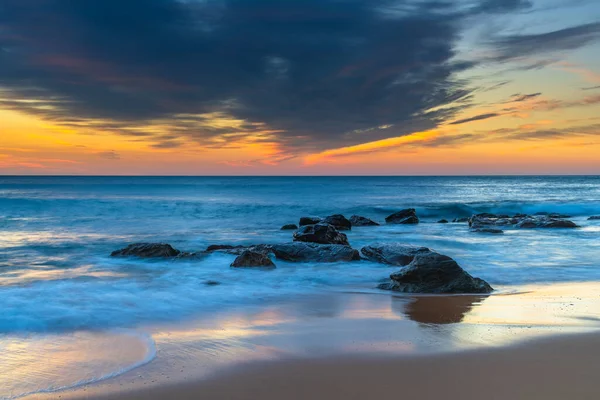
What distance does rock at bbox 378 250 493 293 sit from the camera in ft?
Result: 26.7

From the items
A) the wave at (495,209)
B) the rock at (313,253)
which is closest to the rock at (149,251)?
the rock at (313,253)

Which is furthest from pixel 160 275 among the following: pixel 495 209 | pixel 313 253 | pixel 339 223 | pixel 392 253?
Result: pixel 495 209

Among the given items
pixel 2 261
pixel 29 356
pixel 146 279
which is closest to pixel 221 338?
pixel 29 356

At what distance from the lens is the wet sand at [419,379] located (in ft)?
12.5

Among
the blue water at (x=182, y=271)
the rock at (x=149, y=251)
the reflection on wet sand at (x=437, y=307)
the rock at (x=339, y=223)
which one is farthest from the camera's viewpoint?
the rock at (x=339, y=223)

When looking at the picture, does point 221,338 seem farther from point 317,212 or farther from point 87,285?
point 317,212

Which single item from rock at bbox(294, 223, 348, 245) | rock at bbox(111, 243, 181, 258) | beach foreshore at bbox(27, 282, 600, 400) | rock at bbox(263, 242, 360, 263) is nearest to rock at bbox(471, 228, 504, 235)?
rock at bbox(294, 223, 348, 245)

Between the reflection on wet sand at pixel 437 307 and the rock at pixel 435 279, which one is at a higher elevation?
the rock at pixel 435 279

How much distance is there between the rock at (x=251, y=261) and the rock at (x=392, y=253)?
2554mm

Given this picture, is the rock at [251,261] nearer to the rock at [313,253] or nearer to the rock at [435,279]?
the rock at [313,253]

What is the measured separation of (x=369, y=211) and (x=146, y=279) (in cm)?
2714

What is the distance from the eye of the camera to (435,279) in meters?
8.33

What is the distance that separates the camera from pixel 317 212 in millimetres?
34625

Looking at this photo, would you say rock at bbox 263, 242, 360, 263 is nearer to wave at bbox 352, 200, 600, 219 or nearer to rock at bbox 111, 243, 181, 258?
rock at bbox 111, 243, 181, 258
